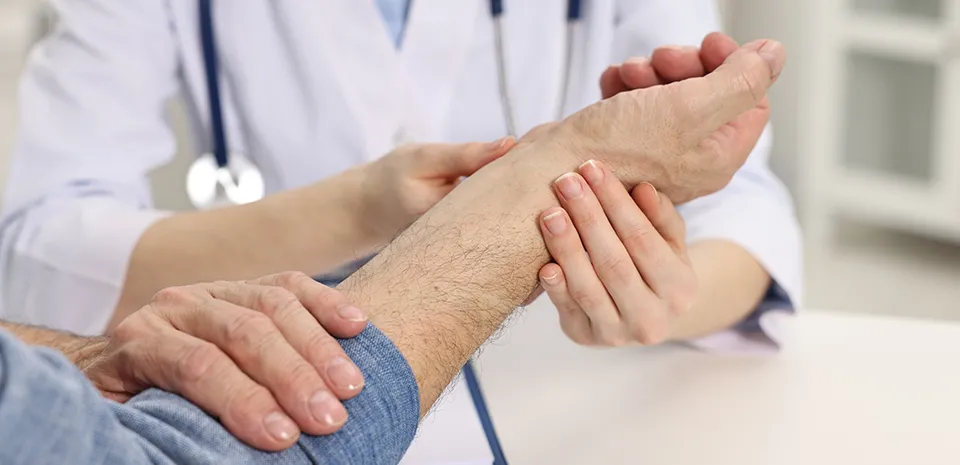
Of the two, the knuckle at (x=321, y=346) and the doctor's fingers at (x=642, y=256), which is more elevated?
the knuckle at (x=321, y=346)

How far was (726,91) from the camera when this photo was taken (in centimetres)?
71

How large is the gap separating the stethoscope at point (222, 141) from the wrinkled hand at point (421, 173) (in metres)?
0.20

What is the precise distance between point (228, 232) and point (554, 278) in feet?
1.01

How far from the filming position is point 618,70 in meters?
0.81

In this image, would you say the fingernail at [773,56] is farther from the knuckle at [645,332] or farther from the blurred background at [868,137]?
the blurred background at [868,137]

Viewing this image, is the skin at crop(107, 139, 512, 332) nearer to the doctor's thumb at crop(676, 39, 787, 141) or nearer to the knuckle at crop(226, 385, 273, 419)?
the doctor's thumb at crop(676, 39, 787, 141)

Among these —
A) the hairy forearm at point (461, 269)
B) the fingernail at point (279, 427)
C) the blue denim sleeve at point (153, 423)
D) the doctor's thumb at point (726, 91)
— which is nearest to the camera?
the blue denim sleeve at point (153, 423)

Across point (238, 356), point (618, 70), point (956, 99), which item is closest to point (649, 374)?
point (618, 70)

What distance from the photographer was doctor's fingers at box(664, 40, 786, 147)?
0.71 m

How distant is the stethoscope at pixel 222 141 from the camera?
98 cm

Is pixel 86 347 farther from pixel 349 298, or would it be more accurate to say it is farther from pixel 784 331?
pixel 784 331

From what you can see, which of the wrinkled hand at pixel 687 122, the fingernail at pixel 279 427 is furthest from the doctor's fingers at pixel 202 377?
the wrinkled hand at pixel 687 122

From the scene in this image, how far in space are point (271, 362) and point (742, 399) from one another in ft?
1.19

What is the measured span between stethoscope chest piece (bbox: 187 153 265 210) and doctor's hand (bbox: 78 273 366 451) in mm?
403
